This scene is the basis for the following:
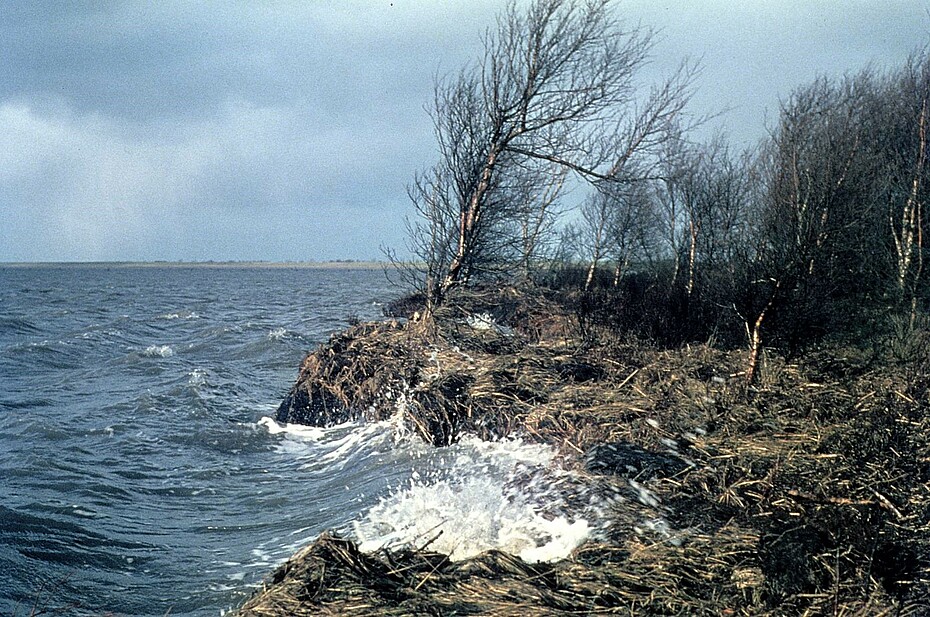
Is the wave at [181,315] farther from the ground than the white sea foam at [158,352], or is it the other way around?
the wave at [181,315]

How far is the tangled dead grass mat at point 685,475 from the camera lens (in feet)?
9.74

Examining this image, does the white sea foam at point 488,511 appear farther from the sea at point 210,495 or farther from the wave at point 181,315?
the wave at point 181,315

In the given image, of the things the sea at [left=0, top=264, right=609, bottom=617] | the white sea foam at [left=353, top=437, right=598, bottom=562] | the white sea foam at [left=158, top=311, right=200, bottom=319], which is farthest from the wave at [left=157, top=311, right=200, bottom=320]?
the white sea foam at [left=353, top=437, right=598, bottom=562]

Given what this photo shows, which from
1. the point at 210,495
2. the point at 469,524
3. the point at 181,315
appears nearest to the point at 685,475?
the point at 469,524

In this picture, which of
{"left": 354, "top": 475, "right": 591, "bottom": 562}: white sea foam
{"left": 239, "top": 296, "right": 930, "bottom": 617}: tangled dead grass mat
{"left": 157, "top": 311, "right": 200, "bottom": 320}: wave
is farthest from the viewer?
{"left": 157, "top": 311, "right": 200, "bottom": 320}: wave

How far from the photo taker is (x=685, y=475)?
4.51 meters

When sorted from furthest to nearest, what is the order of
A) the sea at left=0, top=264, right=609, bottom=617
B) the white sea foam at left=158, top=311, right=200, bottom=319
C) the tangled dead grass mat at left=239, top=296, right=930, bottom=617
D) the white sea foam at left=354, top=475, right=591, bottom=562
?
the white sea foam at left=158, top=311, right=200, bottom=319
the sea at left=0, top=264, right=609, bottom=617
the white sea foam at left=354, top=475, right=591, bottom=562
the tangled dead grass mat at left=239, top=296, right=930, bottom=617

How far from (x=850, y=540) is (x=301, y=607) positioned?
280 cm

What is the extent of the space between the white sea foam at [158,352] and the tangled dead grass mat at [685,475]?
30.4ft

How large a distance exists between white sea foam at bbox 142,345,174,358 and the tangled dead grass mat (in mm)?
9272

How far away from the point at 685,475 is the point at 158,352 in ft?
51.5

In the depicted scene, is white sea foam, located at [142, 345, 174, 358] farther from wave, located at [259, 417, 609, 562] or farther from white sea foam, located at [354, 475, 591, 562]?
white sea foam, located at [354, 475, 591, 562]

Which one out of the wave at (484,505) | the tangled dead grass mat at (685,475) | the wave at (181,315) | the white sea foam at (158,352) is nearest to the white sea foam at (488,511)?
the wave at (484,505)

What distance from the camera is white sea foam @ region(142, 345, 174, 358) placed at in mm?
16391
